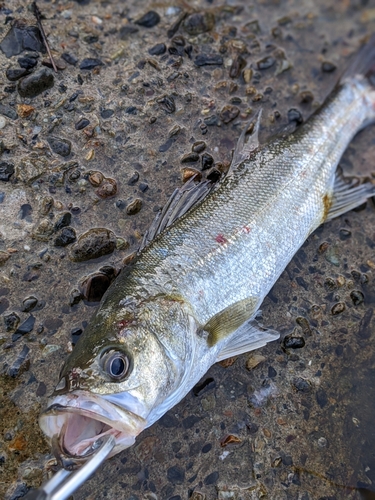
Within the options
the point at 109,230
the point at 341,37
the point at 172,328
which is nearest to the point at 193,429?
the point at 172,328

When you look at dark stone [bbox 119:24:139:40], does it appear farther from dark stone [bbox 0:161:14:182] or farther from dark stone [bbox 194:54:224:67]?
dark stone [bbox 0:161:14:182]

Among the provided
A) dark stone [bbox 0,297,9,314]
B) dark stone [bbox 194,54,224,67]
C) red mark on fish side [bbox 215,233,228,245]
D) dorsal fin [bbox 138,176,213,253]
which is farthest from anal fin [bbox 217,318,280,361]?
dark stone [bbox 194,54,224,67]

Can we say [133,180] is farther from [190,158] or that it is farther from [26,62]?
[26,62]

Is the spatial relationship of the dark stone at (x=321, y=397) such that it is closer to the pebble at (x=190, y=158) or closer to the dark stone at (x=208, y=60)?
the pebble at (x=190, y=158)

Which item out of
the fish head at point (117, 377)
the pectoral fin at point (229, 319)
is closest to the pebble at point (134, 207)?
the fish head at point (117, 377)

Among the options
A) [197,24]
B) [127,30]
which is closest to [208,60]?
[197,24]
